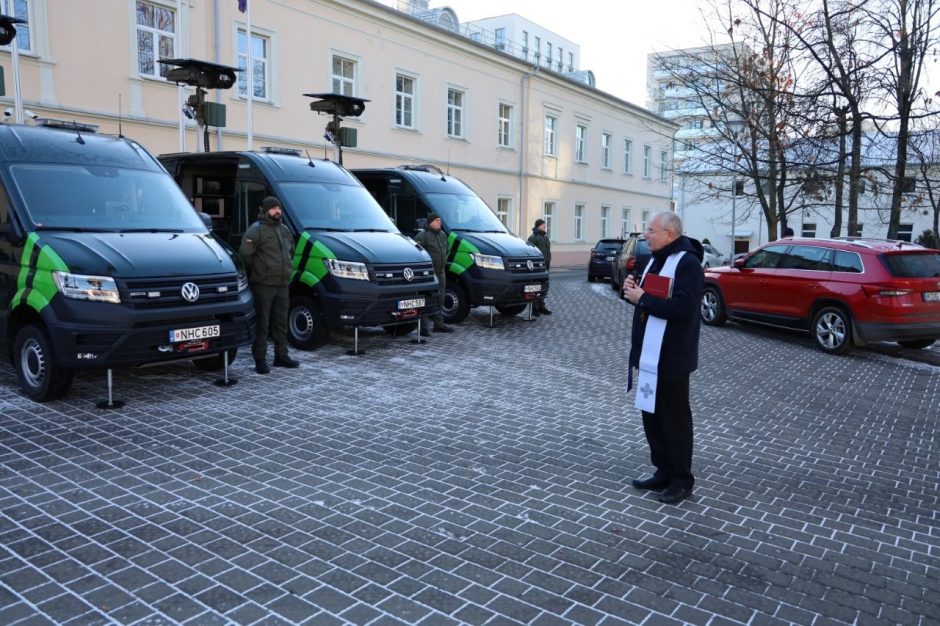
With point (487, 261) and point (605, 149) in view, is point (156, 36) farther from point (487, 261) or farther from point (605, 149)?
point (605, 149)

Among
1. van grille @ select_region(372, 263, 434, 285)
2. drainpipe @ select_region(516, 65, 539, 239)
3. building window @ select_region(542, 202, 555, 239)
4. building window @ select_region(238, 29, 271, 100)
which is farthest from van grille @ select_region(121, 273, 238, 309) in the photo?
building window @ select_region(542, 202, 555, 239)

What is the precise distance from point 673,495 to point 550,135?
32.1 m

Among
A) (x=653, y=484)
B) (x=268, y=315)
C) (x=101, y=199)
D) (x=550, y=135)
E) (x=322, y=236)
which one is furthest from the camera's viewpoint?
(x=550, y=135)

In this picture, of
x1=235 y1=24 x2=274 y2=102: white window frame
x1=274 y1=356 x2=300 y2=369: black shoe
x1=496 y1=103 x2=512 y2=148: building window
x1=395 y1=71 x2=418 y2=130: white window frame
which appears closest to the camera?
x1=274 y1=356 x2=300 y2=369: black shoe

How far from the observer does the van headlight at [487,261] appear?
12.0 metres

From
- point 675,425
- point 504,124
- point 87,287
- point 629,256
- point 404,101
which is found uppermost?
point 504,124

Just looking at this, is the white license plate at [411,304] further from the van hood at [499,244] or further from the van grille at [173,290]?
the van grille at [173,290]

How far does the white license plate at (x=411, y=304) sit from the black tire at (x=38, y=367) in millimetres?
4084

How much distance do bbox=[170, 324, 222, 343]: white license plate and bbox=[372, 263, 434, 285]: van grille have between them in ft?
8.93

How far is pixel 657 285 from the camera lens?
4.92 metres

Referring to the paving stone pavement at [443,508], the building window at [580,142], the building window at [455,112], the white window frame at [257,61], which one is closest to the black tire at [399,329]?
the paving stone pavement at [443,508]

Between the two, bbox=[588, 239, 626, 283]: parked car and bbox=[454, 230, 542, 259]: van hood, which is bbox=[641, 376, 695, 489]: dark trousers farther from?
bbox=[588, 239, 626, 283]: parked car

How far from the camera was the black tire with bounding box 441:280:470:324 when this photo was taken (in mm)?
12367

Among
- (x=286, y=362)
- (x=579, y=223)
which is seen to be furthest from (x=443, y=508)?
(x=579, y=223)
